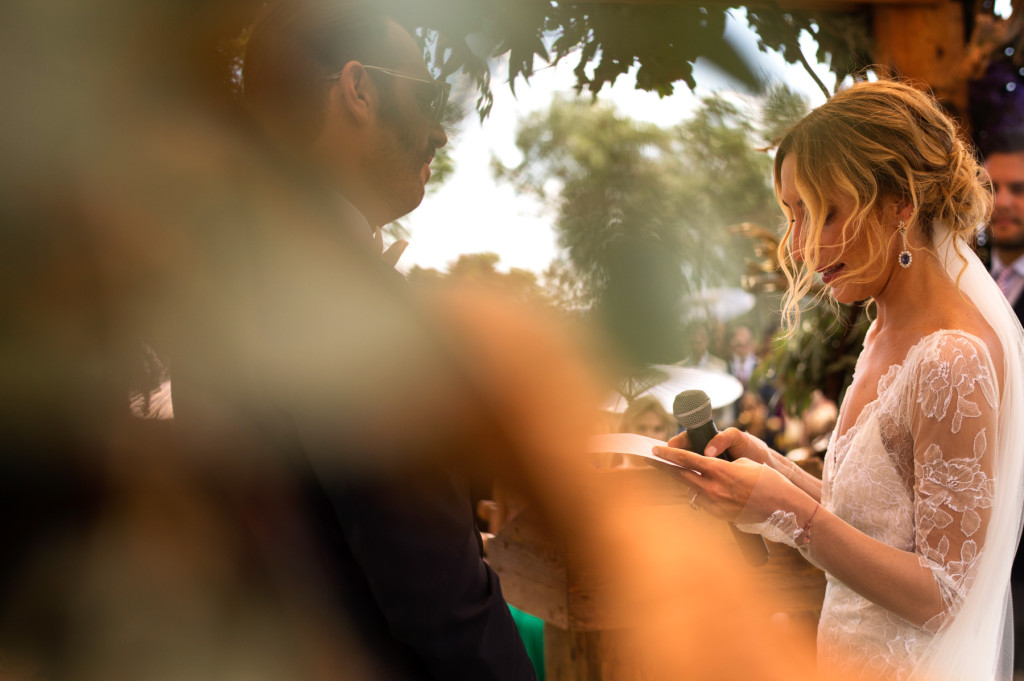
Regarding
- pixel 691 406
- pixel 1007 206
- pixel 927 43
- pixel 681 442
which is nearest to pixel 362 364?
pixel 691 406

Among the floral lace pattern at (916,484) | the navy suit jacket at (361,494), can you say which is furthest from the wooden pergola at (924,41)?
the navy suit jacket at (361,494)

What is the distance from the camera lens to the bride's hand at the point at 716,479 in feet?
3.91

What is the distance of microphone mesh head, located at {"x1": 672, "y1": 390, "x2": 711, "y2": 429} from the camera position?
1.21 m

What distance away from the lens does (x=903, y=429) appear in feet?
4.19

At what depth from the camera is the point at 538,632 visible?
239cm

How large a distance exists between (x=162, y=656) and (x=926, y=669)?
3.83ft

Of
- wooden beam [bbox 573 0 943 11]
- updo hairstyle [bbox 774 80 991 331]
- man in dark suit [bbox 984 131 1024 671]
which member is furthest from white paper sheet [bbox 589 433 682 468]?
man in dark suit [bbox 984 131 1024 671]

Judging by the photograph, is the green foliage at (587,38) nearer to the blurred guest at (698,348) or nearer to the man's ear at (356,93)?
the man's ear at (356,93)

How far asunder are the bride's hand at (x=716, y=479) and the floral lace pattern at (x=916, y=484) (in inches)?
9.7

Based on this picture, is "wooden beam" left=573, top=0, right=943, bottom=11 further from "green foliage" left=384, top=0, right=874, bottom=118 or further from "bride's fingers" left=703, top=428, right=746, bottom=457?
"bride's fingers" left=703, top=428, right=746, bottom=457

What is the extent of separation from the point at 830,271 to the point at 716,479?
47 centimetres

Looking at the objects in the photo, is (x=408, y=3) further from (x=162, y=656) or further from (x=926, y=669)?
(x=926, y=669)

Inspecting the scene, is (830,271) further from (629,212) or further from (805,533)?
(629,212)

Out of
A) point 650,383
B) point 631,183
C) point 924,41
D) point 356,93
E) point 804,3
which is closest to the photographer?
point 650,383
